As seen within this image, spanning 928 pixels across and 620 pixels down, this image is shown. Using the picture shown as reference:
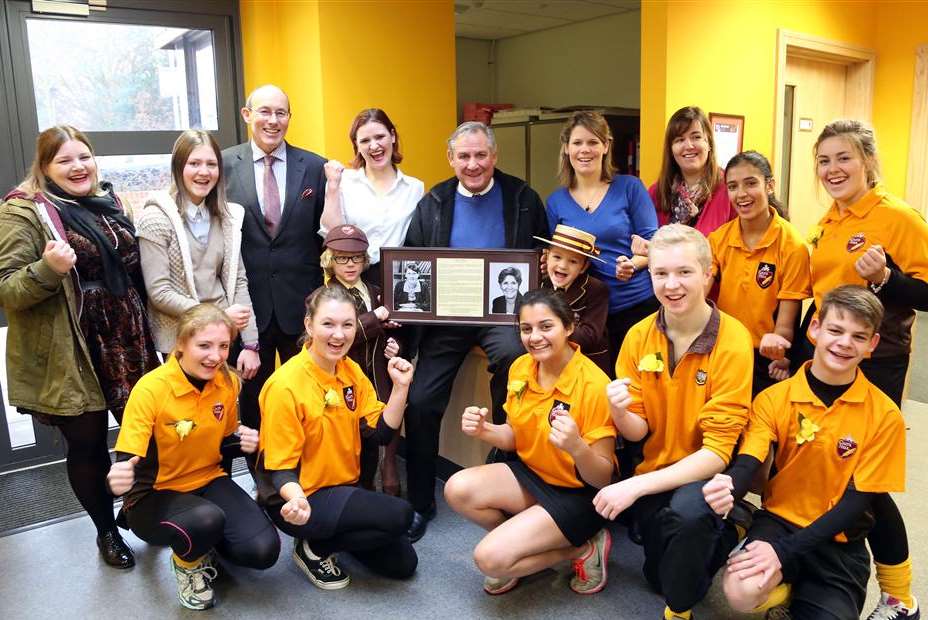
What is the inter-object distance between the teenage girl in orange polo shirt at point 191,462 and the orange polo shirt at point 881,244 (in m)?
1.99

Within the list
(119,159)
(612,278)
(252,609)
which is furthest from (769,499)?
(119,159)

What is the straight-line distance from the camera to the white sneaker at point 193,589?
2357 millimetres

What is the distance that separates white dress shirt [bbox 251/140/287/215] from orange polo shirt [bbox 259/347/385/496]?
0.82 meters

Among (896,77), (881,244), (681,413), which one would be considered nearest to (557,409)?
(681,413)

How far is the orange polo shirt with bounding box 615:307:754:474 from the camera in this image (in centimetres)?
210

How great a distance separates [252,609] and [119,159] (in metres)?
2.56

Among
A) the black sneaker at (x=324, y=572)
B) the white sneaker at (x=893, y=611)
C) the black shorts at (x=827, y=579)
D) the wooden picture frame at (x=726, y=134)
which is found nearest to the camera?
the black shorts at (x=827, y=579)

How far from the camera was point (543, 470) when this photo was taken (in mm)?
2396

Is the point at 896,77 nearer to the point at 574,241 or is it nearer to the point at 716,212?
the point at 716,212

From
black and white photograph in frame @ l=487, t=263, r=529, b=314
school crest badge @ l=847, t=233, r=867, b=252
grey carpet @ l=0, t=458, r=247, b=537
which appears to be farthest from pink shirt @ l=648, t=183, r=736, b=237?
grey carpet @ l=0, t=458, r=247, b=537

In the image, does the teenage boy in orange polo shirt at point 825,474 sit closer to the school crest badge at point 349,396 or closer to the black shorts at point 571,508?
the black shorts at point 571,508

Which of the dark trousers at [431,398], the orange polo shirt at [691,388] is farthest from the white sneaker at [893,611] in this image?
the dark trousers at [431,398]

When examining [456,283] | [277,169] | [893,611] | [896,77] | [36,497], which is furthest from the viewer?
[896,77]

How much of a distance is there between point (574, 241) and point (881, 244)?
0.97 m
